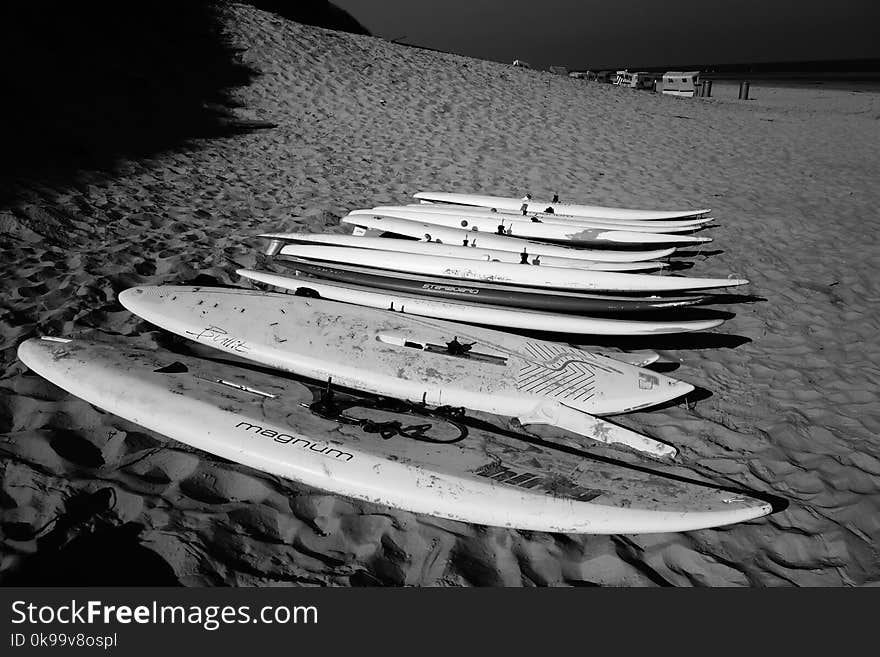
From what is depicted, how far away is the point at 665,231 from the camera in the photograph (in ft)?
18.1

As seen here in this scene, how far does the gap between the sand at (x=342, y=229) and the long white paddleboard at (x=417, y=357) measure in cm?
23

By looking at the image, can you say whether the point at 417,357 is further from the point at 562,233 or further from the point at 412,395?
the point at 562,233

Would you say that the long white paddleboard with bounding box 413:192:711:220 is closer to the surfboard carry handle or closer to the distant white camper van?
the surfboard carry handle

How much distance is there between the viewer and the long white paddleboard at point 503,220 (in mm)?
5363

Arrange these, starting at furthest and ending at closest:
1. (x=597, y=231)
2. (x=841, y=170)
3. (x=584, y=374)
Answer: (x=841, y=170), (x=597, y=231), (x=584, y=374)

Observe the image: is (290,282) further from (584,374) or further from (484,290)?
(584,374)

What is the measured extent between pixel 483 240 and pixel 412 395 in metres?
2.31

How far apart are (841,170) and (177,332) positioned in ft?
35.1

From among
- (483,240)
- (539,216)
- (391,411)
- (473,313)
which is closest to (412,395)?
(391,411)

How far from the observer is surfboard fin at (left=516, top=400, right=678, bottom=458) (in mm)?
2703

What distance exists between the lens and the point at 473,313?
3830 mm

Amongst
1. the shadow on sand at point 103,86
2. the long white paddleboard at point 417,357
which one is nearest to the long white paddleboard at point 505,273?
the long white paddleboard at point 417,357

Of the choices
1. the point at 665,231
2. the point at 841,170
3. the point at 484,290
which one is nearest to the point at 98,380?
the point at 484,290

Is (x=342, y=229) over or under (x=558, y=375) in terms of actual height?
over
